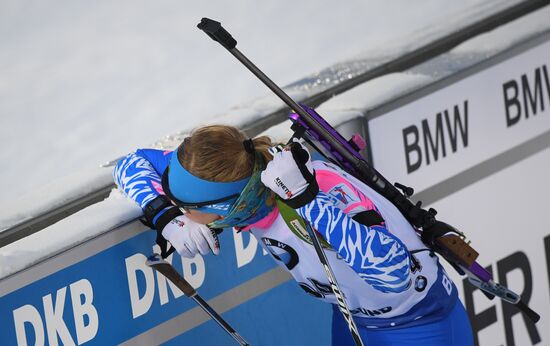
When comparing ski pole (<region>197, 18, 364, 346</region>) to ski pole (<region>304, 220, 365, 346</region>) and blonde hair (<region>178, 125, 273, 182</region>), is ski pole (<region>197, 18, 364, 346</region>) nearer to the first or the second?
ski pole (<region>304, 220, 365, 346</region>)

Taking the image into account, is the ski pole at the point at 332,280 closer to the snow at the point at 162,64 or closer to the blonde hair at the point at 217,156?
the blonde hair at the point at 217,156

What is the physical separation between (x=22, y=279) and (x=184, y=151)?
0.48 meters

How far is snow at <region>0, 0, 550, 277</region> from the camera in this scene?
405cm

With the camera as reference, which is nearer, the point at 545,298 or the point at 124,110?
the point at 545,298

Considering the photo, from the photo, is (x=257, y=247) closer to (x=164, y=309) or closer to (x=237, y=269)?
(x=237, y=269)

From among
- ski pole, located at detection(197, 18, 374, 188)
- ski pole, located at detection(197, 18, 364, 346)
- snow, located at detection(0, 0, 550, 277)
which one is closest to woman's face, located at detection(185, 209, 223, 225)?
ski pole, located at detection(197, 18, 364, 346)

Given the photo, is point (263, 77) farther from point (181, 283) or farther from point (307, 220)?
point (181, 283)

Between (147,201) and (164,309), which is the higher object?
(147,201)

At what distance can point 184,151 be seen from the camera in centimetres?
242

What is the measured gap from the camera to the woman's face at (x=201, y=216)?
2469 millimetres

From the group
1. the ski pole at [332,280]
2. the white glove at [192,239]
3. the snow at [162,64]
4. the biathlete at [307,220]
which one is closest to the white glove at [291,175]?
the biathlete at [307,220]

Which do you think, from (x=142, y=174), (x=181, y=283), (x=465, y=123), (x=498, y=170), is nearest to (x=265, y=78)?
(x=142, y=174)

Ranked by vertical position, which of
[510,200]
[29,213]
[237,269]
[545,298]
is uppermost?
[29,213]

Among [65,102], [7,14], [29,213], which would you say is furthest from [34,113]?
[29,213]
